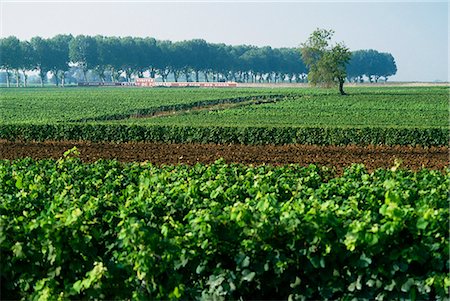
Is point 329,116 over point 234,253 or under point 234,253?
under

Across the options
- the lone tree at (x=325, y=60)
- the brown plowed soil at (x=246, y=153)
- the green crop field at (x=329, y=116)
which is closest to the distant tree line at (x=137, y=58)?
the lone tree at (x=325, y=60)

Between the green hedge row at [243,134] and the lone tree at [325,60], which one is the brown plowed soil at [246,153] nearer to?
the green hedge row at [243,134]

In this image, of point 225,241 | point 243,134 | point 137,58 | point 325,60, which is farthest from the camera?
point 137,58

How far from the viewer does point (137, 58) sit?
532ft

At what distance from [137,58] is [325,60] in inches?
3605

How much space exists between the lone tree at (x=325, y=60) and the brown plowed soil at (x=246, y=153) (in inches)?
1897

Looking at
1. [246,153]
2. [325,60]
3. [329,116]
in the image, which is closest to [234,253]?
[246,153]

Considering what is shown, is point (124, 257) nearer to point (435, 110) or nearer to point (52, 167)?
point (52, 167)

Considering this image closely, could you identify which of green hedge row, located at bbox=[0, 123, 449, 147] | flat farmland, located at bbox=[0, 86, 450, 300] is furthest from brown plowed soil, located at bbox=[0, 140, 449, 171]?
flat farmland, located at bbox=[0, 86, 450, 300]

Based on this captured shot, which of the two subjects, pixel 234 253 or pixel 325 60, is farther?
pixel 325 60

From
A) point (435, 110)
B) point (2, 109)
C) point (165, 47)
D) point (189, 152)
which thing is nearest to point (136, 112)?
point (2, 109)

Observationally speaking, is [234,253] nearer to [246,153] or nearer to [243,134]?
[246,153]

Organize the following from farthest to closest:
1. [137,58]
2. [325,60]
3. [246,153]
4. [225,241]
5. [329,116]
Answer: [137,58] < [325,60] < [329,116] < [246,153] < [225,241]

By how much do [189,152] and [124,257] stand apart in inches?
843
